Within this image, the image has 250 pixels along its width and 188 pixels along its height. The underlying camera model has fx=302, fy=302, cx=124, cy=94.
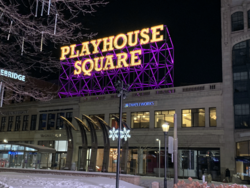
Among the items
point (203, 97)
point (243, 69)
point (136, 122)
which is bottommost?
point (136, 122)

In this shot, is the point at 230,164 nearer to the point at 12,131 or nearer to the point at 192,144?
the point at 192,144

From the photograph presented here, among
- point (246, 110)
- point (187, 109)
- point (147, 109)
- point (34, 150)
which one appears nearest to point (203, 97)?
point (187, 109)

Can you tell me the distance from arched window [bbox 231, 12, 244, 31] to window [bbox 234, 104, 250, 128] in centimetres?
1100

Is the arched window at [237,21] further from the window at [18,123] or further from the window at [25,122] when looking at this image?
the window at [18,123]

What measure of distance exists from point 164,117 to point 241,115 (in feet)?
35.8

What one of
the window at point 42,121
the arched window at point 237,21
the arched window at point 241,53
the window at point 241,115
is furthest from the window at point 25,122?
the arched window at point 237,21

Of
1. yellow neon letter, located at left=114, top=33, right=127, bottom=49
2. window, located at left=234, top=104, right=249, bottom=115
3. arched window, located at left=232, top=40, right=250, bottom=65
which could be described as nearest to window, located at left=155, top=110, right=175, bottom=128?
window, located at left=234, top=104, right=249, bottom=115

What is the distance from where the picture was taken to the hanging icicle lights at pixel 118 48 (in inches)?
1956

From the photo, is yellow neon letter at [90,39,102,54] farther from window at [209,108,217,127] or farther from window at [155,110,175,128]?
window at [209,108,217,127]

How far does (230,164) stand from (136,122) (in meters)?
15.4

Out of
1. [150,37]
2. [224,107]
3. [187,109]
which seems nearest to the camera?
[224,107]

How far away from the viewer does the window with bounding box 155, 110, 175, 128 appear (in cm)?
4434

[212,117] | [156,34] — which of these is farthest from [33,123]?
[212,117]

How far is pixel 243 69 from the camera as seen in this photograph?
132 ft
